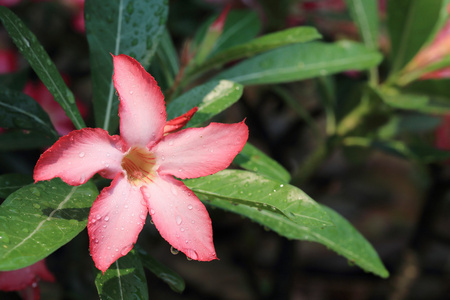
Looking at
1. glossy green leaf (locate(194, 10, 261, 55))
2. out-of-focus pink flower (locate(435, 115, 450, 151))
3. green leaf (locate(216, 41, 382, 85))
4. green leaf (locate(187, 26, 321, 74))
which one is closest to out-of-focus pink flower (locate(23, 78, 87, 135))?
glossy green leaf (locate(194, 10, 261, 55))

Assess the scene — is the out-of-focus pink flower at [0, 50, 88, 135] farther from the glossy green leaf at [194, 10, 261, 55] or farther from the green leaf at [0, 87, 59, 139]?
the green leaf at [0, 87, 59, 139]

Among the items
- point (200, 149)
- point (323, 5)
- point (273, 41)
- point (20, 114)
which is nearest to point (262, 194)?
point (200, 149)

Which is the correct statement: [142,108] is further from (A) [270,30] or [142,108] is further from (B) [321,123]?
(B) [321,123]

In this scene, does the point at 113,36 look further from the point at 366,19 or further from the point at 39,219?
the point at 366,19

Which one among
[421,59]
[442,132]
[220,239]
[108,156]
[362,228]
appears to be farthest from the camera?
[362,228]

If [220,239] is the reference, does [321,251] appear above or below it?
below

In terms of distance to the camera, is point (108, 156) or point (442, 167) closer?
point (108, 156)

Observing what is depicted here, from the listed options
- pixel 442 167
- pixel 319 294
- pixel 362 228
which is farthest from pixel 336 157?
pixel 442 167
